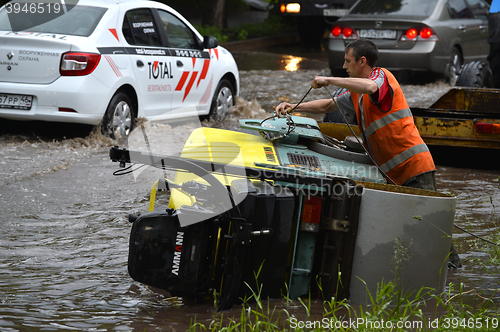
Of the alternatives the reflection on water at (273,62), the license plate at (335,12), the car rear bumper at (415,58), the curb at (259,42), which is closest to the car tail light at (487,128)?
the car rear bumper at (415,58)

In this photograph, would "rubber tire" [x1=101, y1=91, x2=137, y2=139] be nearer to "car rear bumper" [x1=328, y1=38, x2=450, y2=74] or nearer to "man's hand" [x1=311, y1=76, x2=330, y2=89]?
"man's hand" [x1=311, y1=76, x2=330, y2=89]

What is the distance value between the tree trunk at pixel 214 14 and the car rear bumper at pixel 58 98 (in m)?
11.7

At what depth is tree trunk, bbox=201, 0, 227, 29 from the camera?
56.8ft

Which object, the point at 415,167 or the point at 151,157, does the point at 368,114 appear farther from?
the point at 151,157

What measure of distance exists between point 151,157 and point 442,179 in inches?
154

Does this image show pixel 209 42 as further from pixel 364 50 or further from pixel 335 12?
pixel 335 12

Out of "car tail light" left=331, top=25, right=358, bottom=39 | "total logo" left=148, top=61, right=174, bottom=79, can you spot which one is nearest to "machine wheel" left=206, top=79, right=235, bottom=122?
"total logo" left=148, top=61, right=174, bottom=79

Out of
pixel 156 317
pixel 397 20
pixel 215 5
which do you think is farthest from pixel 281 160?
pixel 215 5

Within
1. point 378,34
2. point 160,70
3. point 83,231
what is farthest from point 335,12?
point 83,231

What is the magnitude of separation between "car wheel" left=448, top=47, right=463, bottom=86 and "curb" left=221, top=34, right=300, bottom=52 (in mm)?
6615

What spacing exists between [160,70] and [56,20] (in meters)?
1.27

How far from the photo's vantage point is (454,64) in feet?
35.0

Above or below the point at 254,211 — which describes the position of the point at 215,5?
above

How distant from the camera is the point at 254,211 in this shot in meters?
2.93
